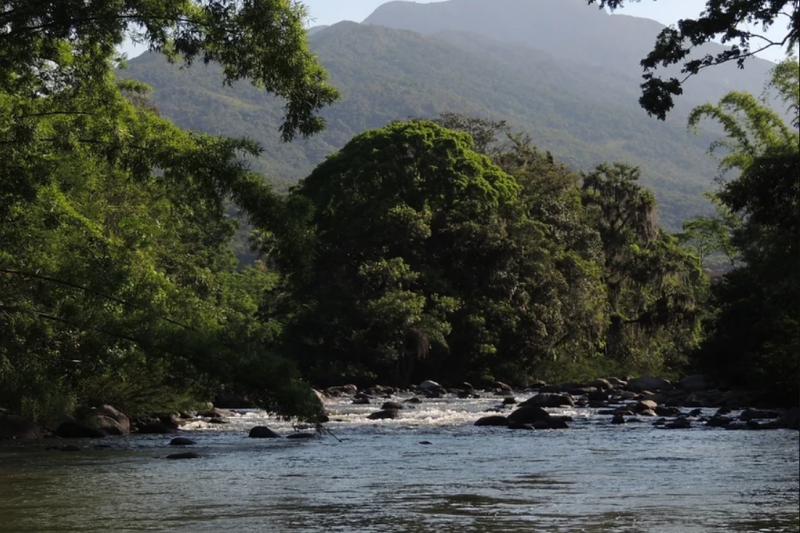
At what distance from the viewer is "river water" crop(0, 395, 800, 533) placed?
39.9 ft

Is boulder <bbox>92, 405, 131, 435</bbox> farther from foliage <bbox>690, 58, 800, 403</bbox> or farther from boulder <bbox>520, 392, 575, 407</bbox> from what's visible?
foliage <bbox>690, 58, 800, 403</bbox>

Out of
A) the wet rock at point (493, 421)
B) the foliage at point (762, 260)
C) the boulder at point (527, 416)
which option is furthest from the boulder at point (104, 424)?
the foliage at point (762, 260)

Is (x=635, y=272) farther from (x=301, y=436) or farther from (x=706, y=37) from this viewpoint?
(x=706, y=37)

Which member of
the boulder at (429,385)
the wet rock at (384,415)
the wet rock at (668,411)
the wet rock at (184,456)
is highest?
the wet rock at (184,456)

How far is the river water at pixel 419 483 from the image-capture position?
12.1 meters

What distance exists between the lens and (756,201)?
2044 cm

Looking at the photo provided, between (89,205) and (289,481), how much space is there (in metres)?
14.6

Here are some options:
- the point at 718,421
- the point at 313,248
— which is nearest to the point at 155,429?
the point at 718,421

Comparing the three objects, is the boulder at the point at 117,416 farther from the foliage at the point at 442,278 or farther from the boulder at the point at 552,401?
the foliage at the point at 442,278

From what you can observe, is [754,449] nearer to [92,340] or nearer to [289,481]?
[289,481]

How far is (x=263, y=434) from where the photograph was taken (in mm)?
23375

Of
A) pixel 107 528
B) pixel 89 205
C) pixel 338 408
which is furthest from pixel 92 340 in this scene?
pixel 338 408

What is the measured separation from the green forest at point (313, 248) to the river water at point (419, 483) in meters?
1.53

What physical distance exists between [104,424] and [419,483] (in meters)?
10.9
